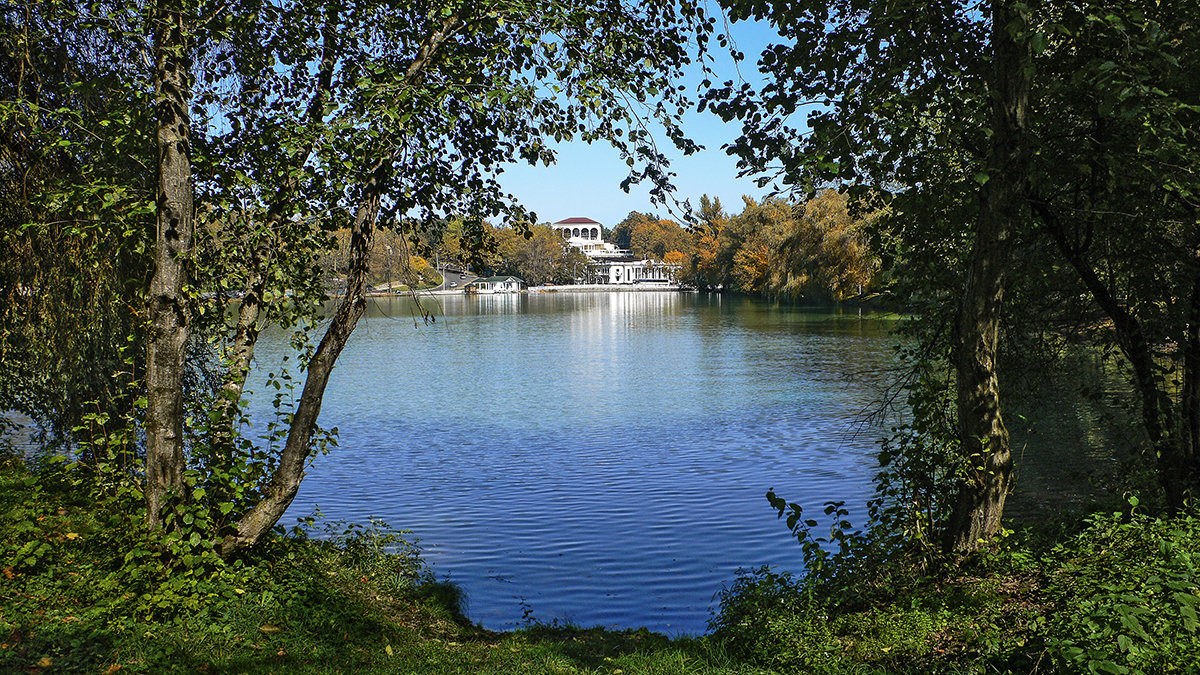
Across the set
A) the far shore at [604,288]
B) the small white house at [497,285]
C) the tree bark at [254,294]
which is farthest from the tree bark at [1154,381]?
the small white house at [497,285]

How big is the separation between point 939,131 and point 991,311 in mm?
1384

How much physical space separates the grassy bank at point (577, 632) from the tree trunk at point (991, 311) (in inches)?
15.9

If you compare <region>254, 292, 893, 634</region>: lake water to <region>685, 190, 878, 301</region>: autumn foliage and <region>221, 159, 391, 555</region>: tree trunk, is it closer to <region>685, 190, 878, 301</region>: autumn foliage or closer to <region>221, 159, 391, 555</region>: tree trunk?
<region>221, 159, 391, 555</region>: tree trunk

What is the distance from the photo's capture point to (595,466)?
1545cm

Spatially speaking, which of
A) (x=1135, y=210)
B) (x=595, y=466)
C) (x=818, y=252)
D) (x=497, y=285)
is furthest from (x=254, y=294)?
(x=497, y=285)

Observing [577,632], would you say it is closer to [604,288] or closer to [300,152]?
Result: [300,152]

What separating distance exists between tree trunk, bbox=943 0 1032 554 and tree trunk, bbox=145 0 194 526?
5.45 meters

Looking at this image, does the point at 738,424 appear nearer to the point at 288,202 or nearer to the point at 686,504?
the point at 686,504

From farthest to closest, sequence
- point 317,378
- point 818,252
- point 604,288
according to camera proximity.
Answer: point 604,288 < point 818,252 < point 317,378

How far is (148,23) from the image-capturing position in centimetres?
578

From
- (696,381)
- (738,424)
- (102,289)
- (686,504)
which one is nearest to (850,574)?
(686,504)

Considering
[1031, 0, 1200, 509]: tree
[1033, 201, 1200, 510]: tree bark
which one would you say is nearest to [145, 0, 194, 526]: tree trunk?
[1031, 0, 1200, 509]: tree

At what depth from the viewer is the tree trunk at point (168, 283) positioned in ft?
19.4

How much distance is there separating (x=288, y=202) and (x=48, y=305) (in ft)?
13.8
